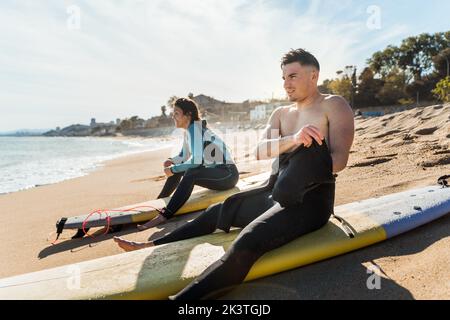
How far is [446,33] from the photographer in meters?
50.9

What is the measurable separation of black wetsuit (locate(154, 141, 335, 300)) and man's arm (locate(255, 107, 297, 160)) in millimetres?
99

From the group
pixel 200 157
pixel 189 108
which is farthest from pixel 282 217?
pixel 189 108

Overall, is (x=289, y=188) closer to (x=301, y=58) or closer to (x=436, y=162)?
(x=301, y=58)

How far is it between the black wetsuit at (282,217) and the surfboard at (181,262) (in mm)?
110

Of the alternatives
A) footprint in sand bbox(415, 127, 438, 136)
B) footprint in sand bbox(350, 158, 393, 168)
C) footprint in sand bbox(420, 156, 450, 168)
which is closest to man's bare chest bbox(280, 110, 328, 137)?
footprint in sand bbox(420, 156, 450, 168)

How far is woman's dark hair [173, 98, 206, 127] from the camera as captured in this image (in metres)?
4.25

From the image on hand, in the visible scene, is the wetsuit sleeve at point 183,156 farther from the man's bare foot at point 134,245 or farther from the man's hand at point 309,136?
the man's hand at point 309,136

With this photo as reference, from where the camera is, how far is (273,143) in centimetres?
232

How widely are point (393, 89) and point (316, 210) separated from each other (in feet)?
152

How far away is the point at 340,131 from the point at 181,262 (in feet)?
4.57

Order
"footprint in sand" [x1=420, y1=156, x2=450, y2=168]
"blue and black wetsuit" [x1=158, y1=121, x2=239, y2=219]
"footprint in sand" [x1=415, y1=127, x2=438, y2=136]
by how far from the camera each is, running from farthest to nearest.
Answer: "footprint in sand" [x1=415, y1=127, x2=438, y2=136]
"footprint in sand" [x1=420, y1=156, x2=450, y2=168]
"blue and black wetsuit" [x1=158, y1=121, x2=239, y2=219]

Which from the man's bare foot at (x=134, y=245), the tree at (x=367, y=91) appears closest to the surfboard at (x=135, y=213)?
the man's bare foot at (x=134, y=245)

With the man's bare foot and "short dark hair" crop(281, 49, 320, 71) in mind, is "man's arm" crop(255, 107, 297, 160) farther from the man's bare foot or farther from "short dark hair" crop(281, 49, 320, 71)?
the man's bare foot
